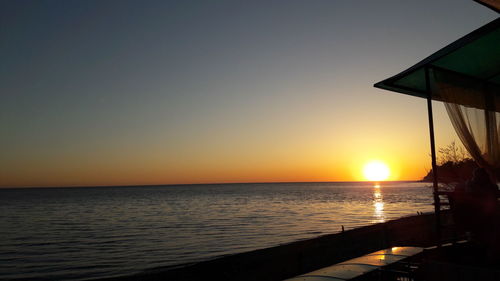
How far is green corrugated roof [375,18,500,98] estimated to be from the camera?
16.6 ft

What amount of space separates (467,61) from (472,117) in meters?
0.94

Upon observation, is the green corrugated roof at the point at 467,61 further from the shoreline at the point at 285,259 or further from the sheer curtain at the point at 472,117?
the shoreline at the point at 285,259

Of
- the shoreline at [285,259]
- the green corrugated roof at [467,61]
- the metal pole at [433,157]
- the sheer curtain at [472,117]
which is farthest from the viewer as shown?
the shoreline at [285,259]

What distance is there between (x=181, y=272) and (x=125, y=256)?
12.5 meters

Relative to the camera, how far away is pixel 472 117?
5.83 m

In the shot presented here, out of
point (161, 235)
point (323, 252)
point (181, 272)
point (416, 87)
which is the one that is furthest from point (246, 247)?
point (416, 87)

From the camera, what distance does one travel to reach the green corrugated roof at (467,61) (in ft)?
16.6

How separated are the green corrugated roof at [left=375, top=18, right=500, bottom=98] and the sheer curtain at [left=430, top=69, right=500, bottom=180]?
0.61 ft

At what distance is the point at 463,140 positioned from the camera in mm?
5770

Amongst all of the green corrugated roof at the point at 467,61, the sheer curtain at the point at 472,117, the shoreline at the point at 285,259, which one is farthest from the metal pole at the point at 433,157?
the shoreline at the point at 285,259

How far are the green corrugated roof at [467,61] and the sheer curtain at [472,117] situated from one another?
187 mm

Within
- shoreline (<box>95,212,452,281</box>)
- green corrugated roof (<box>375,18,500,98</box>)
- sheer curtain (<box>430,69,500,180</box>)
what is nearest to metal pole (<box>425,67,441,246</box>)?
sheer curtain (<box>430,69,500,180</box>)

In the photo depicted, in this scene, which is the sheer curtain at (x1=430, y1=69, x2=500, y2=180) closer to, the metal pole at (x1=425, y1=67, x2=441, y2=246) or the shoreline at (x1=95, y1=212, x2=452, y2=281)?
the metal pole at (x1=425, y1=67, x2=441, y2=246)

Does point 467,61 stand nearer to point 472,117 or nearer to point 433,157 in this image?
point 472,117
